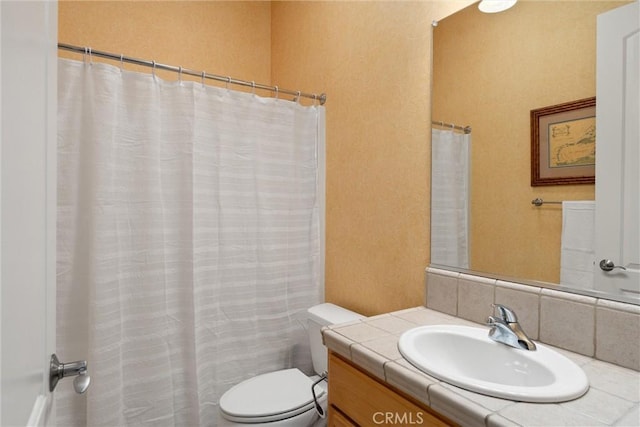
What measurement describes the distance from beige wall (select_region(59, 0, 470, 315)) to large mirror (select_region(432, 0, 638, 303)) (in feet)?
0.43


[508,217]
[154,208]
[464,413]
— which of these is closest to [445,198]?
[508,217]

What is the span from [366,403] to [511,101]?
1.05 m

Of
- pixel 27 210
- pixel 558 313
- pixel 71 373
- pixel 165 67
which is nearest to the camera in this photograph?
pixel 27 210

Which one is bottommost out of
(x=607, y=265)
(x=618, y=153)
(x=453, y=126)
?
(x=607, y=265)

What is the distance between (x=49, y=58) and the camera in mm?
744

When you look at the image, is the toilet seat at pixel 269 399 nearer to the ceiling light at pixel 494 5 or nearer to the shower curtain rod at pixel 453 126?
the shower curtain rod at pixel 453 126

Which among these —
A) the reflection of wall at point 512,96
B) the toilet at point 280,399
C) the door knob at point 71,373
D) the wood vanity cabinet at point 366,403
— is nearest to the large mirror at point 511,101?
the reflection of wall at point 512,96

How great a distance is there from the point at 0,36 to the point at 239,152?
1.40 metres

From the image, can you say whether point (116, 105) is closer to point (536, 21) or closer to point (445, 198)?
point (445, 198)

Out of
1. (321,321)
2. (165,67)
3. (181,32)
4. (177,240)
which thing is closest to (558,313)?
(321,321)

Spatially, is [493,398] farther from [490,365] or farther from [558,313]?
[558,313]

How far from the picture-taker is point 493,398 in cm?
75

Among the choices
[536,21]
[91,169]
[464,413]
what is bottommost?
[464,413]

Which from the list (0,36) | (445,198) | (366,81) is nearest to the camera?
(0,36)
